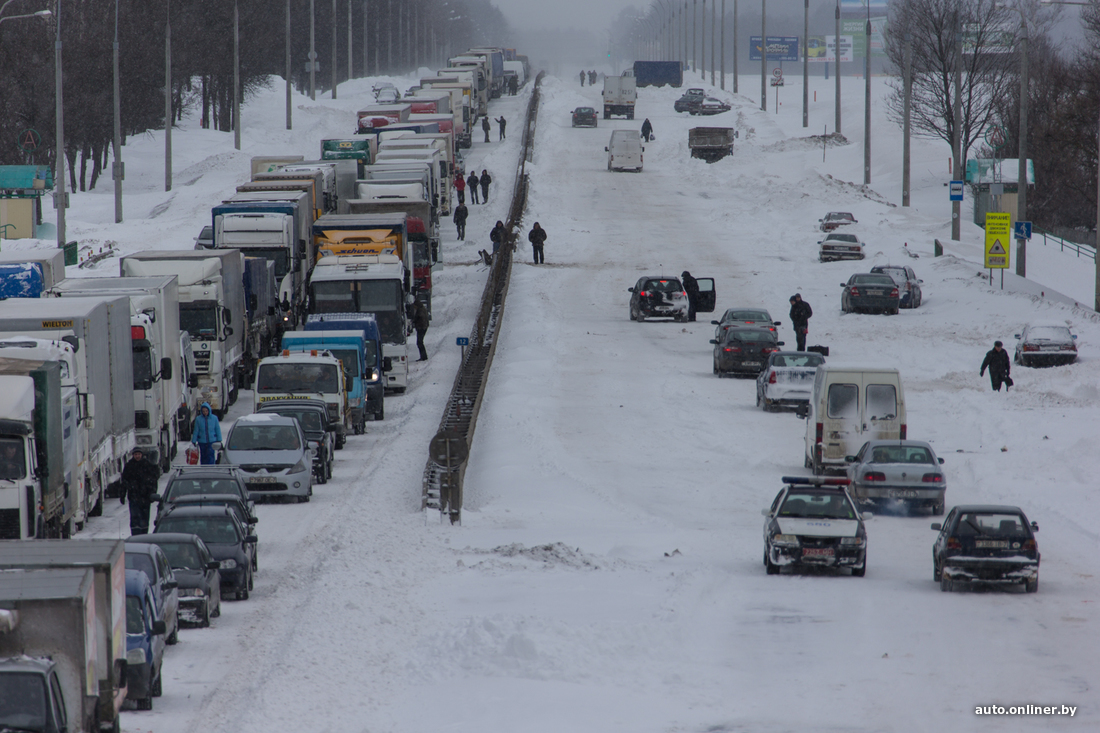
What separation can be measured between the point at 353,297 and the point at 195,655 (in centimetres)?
2171

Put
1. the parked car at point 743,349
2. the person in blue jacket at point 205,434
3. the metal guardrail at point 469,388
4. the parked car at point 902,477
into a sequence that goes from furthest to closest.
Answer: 1. the parked car at point 743,349
2. the person in blue jacket at point 205,434
3. the metal guardrail at point 469,388
4. the parked car at point 902,477

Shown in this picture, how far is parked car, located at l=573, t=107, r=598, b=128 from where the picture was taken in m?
103

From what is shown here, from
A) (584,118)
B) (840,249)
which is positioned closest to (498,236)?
(840,249)

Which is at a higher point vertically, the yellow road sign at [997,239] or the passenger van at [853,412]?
the yellow road sign at [997,239]

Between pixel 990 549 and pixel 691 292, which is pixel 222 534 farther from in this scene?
pixel 691 292

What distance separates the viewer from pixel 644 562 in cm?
1931

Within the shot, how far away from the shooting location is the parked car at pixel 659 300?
146 ft

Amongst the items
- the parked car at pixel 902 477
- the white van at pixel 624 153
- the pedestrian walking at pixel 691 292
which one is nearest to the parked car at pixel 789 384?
the parked car at pixel 902 477

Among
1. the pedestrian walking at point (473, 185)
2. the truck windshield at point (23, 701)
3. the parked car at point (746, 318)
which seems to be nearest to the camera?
the truck windshield at point (23, 701)

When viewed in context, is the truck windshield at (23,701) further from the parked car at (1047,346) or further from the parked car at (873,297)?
the parked car at (873,297)

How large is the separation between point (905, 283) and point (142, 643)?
3837cm

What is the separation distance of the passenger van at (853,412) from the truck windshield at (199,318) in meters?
13.5

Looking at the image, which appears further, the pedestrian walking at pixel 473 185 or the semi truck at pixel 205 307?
A: the pedestrian walking at pixel 473 185

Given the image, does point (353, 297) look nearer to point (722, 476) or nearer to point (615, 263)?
point (722, 476)
